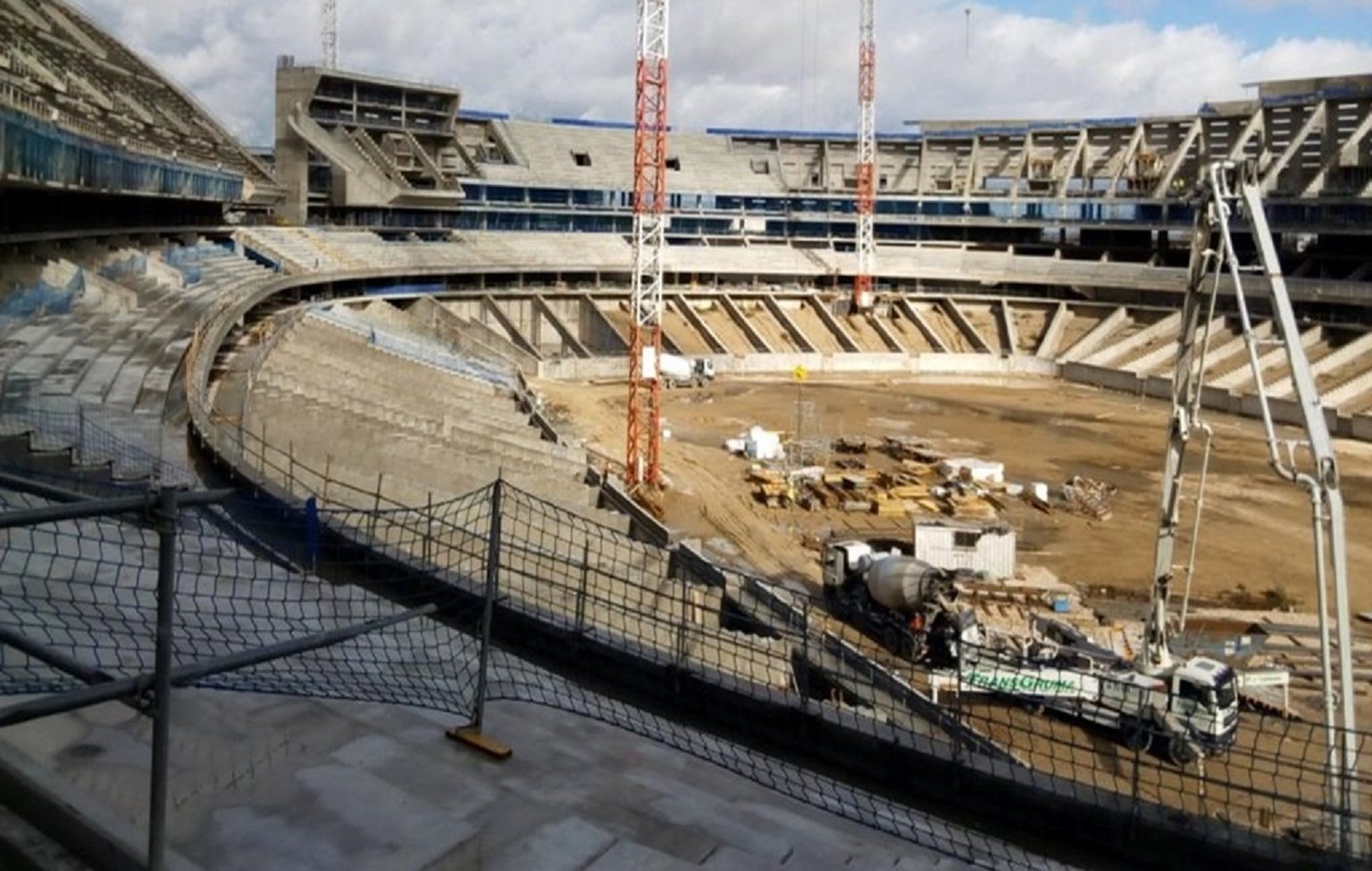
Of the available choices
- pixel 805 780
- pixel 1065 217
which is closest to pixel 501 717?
pixel 805 780

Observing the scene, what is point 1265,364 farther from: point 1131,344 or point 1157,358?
point 1131,344

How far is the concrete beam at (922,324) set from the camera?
56219 mm

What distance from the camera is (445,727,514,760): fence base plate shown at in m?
5.12

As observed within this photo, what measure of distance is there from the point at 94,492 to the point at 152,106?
35.7 m

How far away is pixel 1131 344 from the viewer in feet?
167

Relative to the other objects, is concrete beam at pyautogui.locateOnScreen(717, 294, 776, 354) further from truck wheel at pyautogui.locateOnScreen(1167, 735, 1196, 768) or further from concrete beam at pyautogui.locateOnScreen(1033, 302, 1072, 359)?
truck wheel at pyautogui.locateOnScreen(1167, 735, 1196, 768)

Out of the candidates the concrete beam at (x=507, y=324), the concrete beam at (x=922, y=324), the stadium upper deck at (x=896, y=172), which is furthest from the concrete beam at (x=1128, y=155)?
the concrete beam at (x=507, y=324)

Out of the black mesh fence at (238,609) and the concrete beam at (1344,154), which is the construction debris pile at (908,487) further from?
the concrete beam at (1344,154)

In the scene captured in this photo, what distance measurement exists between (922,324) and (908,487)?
30707mm

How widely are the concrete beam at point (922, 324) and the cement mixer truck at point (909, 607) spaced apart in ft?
126

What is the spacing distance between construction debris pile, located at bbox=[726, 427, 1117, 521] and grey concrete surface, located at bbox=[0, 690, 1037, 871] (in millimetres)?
21665

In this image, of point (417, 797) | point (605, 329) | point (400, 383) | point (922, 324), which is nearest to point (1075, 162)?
point (922, 324)

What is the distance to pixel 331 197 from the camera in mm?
52438

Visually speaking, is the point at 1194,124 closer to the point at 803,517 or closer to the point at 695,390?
the point at 695,390
